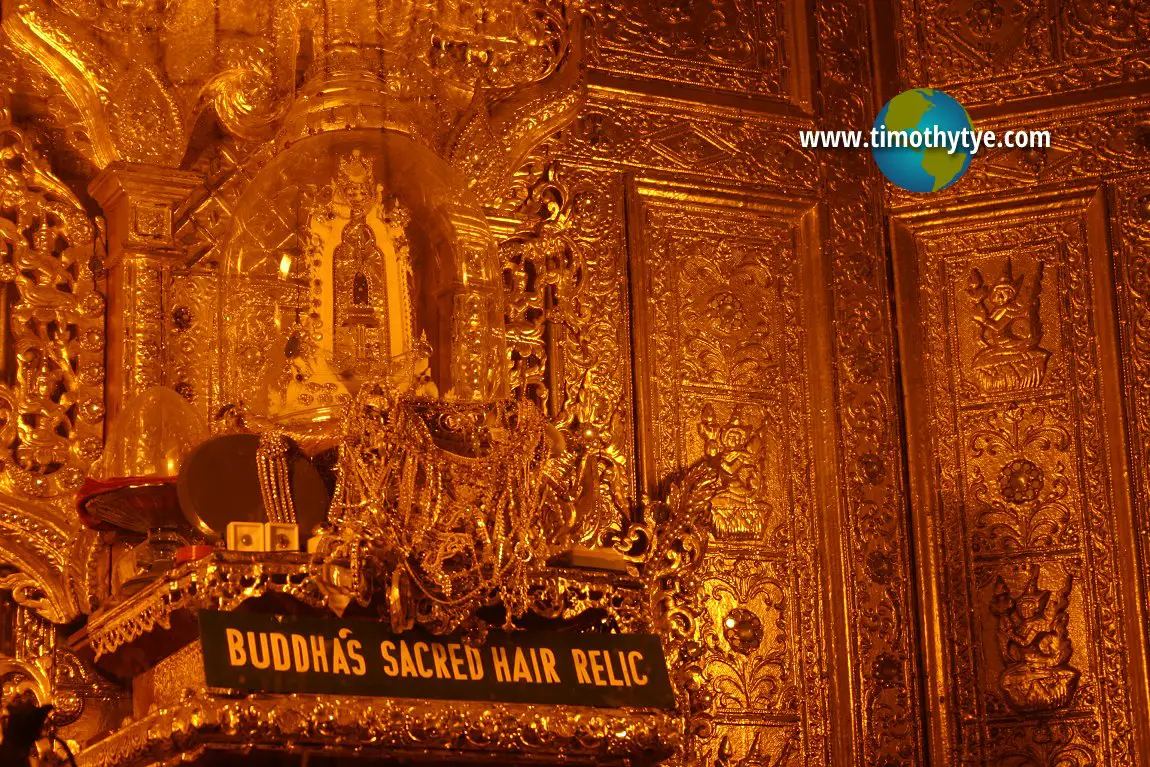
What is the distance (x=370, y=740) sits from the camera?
386cm

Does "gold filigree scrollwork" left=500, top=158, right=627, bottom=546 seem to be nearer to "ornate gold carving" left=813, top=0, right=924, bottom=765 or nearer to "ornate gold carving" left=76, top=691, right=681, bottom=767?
"ornate gold carving" left=813, top=0, right=924, bottom=765

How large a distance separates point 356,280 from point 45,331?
0.80 metres

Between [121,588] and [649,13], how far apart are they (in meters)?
2.30

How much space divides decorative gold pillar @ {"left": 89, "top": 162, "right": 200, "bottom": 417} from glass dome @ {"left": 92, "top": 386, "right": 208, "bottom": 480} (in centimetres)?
19

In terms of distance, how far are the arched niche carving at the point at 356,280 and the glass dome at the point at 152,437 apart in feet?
0.51

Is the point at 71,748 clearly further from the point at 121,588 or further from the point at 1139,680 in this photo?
the point at 1139,680

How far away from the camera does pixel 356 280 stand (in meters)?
4.55

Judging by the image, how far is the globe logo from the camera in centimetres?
559

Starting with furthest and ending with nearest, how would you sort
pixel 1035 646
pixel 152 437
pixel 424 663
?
pixel 1035 646 → pixel 152 437 → pixel 424 663

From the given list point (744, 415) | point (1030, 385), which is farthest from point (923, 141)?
point (744, 415)

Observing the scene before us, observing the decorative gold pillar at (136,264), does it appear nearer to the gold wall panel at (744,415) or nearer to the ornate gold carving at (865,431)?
the gold wall panel at (744,415)

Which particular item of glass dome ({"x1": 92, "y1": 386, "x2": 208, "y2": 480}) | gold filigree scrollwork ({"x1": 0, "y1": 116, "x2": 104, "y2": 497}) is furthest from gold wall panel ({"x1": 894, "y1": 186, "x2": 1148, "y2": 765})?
gold filigree scrollwork ({"x1": 0, "y1": 116, "x2": 104, "y2": 497})

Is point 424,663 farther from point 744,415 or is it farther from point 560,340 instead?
point 744,415

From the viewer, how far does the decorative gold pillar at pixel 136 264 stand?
184 inches
